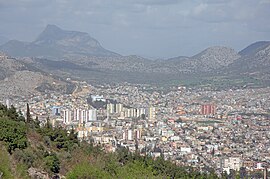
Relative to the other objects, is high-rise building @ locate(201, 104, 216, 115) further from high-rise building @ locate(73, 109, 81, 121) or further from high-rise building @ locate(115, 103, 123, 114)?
high-rise building @ locate(73, 109, 81, 121)

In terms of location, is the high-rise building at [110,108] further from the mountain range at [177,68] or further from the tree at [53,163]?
the tree at [53,163]

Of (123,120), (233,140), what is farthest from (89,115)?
(233,140)

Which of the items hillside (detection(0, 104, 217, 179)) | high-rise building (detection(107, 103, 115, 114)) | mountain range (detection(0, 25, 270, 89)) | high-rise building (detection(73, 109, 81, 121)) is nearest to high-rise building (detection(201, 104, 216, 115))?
high-rise building (detection(107, 103, 115, 114))

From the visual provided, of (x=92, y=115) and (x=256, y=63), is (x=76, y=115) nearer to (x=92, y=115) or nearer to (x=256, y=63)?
(x=92, y=115)

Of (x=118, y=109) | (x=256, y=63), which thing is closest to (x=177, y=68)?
(x=256, y=63)

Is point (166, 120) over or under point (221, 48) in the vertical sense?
under

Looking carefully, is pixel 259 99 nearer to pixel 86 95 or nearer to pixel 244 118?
pixel 244 118

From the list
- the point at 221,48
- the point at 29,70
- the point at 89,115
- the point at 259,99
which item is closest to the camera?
the point at 89,115
